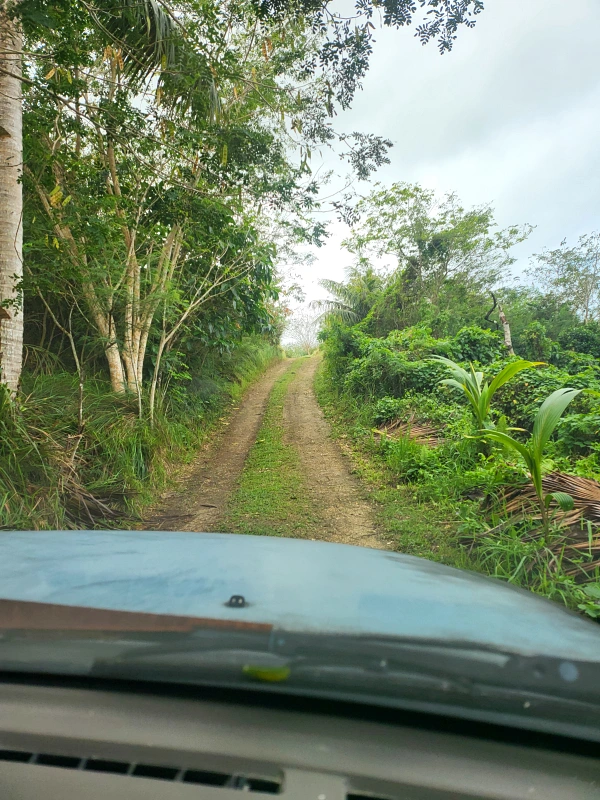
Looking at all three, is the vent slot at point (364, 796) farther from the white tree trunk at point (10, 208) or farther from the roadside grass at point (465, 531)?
the white tree trunk at point (10, 208)

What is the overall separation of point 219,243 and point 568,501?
6.01 meters

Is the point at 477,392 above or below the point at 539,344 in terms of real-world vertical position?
below

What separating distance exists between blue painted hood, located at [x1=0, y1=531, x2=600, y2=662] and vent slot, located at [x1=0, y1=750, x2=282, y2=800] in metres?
0.31

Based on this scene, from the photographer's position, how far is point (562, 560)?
139 inches

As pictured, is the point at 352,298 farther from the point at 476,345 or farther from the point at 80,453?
the point at 80,453

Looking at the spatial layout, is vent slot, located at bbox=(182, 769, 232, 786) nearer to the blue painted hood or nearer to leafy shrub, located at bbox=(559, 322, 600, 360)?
the blue painted hood

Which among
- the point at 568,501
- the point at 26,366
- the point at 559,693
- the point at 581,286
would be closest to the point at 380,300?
the point at 581,286

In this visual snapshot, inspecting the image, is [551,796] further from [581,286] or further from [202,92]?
[581,286]

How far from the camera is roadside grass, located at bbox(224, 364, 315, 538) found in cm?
501

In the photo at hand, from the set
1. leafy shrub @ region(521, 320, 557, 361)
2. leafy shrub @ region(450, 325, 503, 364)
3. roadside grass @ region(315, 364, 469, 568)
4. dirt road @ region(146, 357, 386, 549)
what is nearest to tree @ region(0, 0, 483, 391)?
dirt road @ region(146, 357, 386, 549)

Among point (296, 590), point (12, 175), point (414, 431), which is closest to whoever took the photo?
point (296, 590)

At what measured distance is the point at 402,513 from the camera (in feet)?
17.1

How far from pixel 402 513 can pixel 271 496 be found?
1.66 meters

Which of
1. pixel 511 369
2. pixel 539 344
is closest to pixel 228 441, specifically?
pixel 511 369
